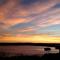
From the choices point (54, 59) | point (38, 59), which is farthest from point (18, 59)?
point (54, 59)

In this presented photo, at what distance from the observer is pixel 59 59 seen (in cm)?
3069

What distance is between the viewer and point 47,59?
31.2m

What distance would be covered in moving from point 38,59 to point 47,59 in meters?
1.61

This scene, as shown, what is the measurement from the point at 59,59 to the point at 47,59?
2.09 m

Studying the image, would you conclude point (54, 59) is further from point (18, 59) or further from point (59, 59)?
point (18, 59)

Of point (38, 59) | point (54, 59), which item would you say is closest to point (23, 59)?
point (38, 59)

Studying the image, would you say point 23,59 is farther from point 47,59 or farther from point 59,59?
point 59,59

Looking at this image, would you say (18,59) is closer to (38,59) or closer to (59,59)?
(38,59)

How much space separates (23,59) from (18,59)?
102 cm

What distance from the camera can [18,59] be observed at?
30797mm

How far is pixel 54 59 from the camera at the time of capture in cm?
3128

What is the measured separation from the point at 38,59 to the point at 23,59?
9.67 feet

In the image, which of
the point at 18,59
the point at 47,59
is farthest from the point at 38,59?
the point at 18,59

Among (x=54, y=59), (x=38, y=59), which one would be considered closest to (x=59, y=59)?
(x=54, y=59)
